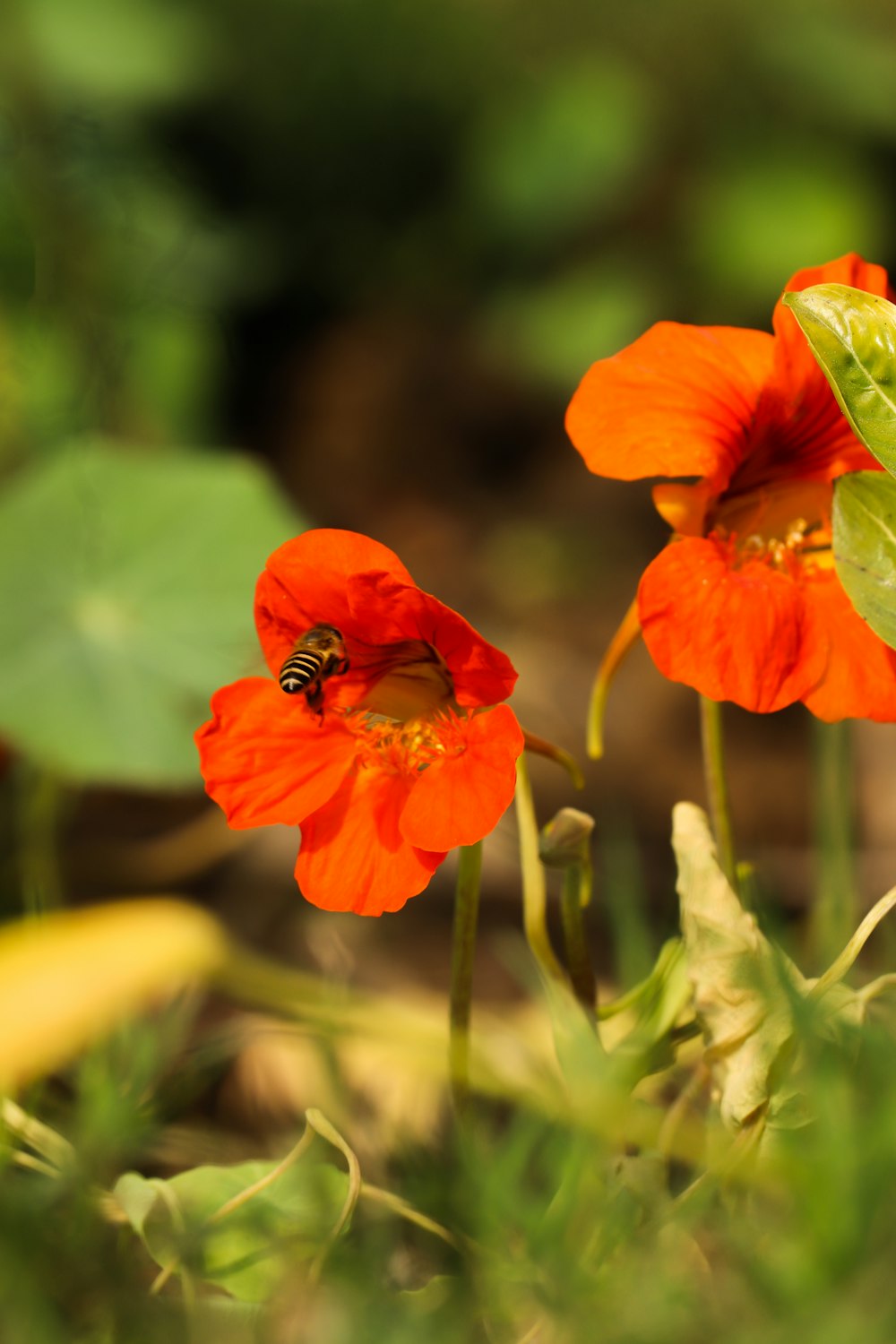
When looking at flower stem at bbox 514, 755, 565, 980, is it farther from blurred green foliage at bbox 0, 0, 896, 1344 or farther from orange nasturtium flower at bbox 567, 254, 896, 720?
blurred green foliage at bbox 0, 0, 896, 1344

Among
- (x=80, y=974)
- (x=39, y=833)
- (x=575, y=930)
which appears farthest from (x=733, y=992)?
(x=39, y=833)

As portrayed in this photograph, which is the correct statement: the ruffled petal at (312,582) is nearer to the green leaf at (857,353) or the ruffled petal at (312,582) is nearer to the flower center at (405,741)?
the flower center at (405,741)

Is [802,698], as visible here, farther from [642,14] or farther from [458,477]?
[642,14]

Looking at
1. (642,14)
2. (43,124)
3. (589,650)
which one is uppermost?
(642,14)

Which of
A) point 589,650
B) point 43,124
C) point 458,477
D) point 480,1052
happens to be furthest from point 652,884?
point 43,124

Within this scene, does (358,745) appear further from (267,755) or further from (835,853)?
(835,853)

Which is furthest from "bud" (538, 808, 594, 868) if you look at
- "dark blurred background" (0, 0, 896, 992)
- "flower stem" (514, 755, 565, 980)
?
"dark blurred background" (0, 0, 896, 992)
